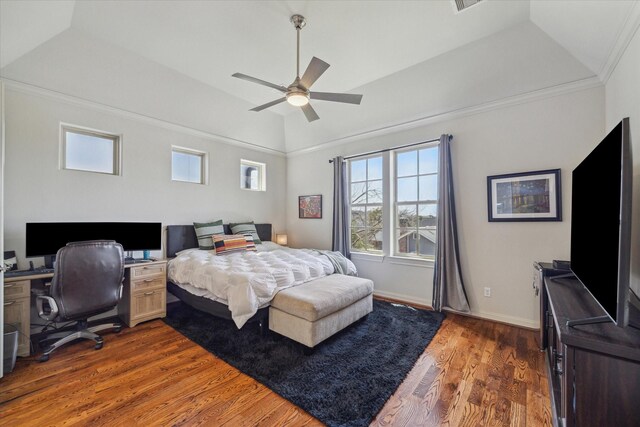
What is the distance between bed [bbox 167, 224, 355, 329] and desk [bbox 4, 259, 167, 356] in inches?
8.1

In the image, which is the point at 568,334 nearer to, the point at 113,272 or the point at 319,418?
the point at 319,418

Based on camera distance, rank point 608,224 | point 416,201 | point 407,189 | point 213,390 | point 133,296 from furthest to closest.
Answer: point 407,189 → point 416,201 → point 133,296 → point 213,390 → point 608,224

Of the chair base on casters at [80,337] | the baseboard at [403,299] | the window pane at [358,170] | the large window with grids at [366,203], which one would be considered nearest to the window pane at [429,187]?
the large window with grids at [366,203]

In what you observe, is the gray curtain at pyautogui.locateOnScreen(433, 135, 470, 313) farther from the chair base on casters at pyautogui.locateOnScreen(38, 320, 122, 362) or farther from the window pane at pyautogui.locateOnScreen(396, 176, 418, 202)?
the chair base on casters at pyautogui.locateOnScreen(38, 320, 122, 362)

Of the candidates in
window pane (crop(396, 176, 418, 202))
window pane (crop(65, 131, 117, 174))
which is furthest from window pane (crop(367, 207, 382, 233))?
window pane (crop(65, 131, 117, 174))

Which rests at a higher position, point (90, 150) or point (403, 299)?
point (90, 150)

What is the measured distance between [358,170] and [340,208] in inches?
29.7

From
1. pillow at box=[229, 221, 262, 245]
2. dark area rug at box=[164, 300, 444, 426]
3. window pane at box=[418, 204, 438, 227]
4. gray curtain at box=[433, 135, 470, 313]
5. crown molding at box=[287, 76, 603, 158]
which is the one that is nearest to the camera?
dark area rug at box=[164, 300, 444, 426]

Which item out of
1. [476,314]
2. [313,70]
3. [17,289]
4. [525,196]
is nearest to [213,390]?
[17,289]

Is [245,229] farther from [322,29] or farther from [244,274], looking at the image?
[322,29]

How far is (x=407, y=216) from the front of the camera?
4.18m

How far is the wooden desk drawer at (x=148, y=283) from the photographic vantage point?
3.17m

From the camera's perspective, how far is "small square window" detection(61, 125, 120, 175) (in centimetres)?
324

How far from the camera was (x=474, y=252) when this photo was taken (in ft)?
11.3
